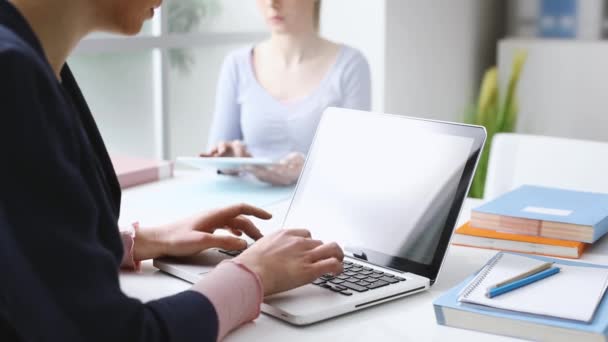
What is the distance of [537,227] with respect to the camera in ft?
4.26

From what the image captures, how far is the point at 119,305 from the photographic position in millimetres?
780

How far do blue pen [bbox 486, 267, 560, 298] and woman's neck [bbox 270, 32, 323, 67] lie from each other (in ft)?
4.62

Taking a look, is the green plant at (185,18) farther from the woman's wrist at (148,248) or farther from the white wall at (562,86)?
the woman's wrist at (148,248)

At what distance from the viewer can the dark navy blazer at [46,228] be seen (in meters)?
0.74

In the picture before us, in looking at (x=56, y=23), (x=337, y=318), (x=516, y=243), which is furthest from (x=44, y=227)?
(x=516, y=243)

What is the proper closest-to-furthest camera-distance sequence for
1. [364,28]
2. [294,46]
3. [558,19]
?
[294,46]
[364,28]
[558,19]

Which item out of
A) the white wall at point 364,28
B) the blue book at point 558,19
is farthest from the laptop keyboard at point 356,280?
the blue book at point 558,19

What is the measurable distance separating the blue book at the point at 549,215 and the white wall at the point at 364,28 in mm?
A: 1925

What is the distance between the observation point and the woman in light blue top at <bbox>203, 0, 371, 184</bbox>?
234 centimetres

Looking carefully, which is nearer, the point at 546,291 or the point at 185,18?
the point at 546,291

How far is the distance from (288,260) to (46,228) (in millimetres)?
340

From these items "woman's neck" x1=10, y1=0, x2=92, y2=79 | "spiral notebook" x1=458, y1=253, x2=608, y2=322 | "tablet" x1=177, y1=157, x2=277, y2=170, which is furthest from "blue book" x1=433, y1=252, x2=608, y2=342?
"tablet" x1=177, y1=157, x2=277, y2=170

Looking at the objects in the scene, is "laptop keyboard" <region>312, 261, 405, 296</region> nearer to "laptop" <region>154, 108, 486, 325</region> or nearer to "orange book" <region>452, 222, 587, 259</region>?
"laptop" <region>154, 108, 486, 325</region>

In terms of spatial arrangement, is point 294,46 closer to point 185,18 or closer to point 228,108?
point 228,108
